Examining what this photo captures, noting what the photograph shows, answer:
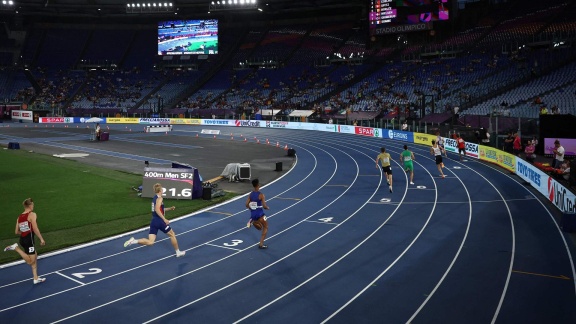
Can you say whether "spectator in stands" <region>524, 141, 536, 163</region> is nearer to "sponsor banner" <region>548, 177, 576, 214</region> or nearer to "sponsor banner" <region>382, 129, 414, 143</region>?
"sponsor banner" <region>548, 177, 576, 214</region>

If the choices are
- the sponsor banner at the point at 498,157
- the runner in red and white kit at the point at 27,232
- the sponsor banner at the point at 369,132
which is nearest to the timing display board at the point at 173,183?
the runner in red and white kit at the point at 27,232

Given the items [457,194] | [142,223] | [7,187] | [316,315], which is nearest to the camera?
[316,315]

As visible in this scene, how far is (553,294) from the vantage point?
9.80 meters

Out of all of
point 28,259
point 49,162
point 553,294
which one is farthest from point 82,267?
point 49,162

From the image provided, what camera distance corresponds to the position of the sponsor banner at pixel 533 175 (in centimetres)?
1894

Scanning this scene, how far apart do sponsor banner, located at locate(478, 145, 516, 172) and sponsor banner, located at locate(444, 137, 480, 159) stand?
0.60 m

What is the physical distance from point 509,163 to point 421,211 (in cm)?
1084

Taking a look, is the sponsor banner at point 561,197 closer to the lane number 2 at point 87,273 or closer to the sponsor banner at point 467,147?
the lane number 2 at point 87,273

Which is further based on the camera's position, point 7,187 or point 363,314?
point 7,187

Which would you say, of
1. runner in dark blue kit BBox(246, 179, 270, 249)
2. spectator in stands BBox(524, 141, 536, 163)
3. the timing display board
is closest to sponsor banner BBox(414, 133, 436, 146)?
spectator in stands BBox(524, 141, 536, 163)

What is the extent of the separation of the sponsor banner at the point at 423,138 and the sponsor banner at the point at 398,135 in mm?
913

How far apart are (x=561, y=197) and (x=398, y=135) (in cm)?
2921

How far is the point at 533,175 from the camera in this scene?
20719mm

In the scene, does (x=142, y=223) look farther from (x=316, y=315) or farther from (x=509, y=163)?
(x=509, y=163)
